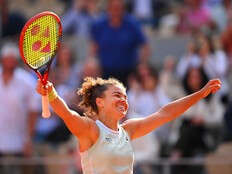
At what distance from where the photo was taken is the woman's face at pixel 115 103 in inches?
247

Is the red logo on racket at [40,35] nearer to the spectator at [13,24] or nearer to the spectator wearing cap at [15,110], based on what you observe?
the spectator wearing cap at [15,110]

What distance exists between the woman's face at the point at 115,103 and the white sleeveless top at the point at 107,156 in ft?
0.50

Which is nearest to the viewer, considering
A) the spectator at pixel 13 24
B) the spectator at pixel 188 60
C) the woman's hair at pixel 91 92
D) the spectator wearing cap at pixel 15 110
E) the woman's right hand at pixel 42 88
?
the woman's right hand at pixel 42 88

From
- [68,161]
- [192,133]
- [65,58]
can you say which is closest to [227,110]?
[192,133]

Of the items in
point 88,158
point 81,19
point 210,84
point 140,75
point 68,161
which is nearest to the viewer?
point 88,158

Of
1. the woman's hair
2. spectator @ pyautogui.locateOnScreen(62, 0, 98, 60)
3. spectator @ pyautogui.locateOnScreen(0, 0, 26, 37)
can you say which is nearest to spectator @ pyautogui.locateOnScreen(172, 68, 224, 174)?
spectator @ pyautogui.locateOnScreen(62, 0, 98, 60)

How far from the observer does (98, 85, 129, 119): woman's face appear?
20.5ft

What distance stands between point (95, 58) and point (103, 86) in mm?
5363

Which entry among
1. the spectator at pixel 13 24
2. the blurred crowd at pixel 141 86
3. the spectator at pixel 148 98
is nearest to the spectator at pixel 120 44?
the blurred crowd at pixel 141 86

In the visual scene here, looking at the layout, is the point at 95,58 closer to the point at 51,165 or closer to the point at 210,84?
the point at 51,165

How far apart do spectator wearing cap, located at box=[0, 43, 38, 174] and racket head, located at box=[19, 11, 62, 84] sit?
470 centimetres

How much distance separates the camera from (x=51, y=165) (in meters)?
10.4

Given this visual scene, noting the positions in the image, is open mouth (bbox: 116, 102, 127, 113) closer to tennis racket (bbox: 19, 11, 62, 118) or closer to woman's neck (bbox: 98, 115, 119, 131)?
woman's neck (bbox: 98, 115, 119, 131)

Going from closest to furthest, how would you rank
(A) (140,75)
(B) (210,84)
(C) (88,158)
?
(C) (88,158), (B) (210,84), (A) (140,75)
